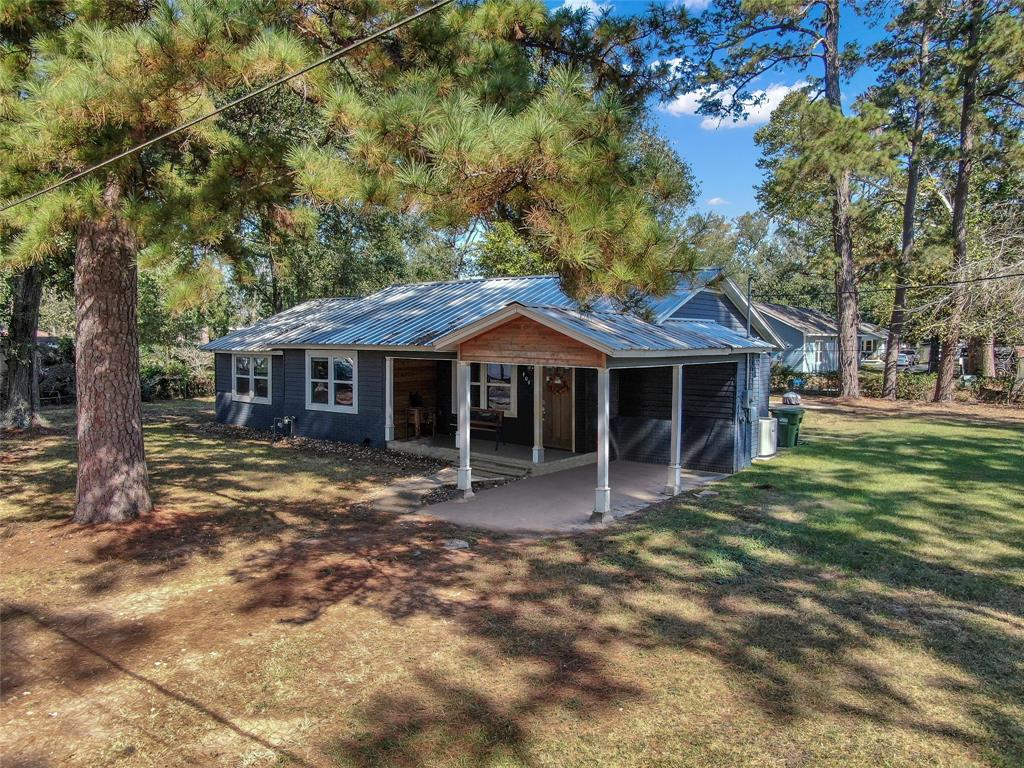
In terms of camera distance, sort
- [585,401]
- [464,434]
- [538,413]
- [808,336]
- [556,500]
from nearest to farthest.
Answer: [556,500] → [464,434] → [538,413] → [585,401] → [808,336]

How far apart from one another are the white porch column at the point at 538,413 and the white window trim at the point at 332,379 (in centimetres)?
432

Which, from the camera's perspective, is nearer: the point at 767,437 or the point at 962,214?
the point at 767,437

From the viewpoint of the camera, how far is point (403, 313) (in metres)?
14.7

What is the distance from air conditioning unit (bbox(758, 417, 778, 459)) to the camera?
1258cm

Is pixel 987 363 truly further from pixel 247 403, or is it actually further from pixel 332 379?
pixel 247 403

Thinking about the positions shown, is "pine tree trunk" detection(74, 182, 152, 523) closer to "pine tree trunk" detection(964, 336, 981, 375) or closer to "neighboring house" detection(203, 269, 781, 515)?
"neighboring house" detection(203, 269, 781, 515)

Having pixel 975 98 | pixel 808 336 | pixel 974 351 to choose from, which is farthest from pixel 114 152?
pixel 808 336

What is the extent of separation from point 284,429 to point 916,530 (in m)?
13.2

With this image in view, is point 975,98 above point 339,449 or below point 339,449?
above

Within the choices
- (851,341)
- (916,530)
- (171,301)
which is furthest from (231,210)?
(851,341)

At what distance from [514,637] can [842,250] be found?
23422 mm

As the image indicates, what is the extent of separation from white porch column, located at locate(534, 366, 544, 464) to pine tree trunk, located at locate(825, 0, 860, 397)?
1618cm

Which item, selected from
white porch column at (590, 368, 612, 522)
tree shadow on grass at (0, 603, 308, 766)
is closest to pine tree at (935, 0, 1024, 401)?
white porch column at (590, 368, 612, 522)

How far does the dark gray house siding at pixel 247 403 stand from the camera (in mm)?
15852
